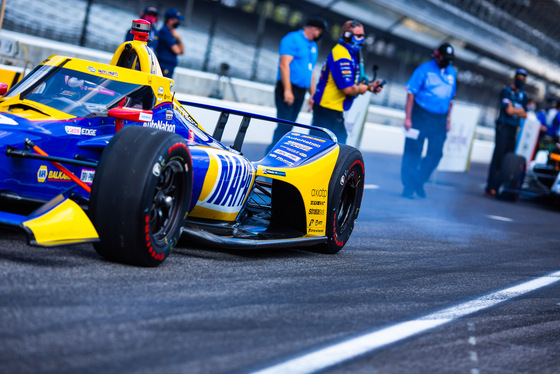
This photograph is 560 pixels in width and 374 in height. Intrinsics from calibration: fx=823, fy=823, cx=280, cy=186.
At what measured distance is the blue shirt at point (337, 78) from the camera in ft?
29.6

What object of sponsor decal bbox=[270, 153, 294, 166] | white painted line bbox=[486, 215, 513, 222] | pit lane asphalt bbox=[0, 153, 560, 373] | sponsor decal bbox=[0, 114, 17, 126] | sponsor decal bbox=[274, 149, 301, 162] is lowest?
pit lane asphalt bbox=[0, 153, 560, 373]

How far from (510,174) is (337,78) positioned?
5587mm

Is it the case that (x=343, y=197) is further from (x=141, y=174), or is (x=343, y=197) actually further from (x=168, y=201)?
(x=141, y=174)

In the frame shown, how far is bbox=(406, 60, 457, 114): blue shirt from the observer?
37.0ft

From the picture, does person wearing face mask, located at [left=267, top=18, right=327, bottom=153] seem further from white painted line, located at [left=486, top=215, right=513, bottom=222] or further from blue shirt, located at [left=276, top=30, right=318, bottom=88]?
white painted line, located at [left=486, top=215, right=513, bottom=222]

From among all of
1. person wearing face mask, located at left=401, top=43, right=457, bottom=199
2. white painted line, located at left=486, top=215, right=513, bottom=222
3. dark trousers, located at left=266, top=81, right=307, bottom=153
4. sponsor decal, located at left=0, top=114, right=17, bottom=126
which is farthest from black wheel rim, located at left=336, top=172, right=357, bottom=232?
person wearing face mask, located at left=401, top=43, right=457, bottom=199

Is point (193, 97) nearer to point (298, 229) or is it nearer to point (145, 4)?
point (145, 4)


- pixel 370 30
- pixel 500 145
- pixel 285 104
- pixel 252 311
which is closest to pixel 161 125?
pixel 252 311

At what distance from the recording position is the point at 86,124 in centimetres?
497

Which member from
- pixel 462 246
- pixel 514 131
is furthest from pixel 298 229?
pixel 514 131

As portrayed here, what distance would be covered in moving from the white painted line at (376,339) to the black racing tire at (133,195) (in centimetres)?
127

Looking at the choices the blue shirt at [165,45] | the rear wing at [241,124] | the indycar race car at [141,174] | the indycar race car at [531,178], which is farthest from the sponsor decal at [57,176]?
the indycar race car at [531,178]

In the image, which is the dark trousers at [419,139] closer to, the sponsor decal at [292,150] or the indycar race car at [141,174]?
the indycar race car at [141,174]

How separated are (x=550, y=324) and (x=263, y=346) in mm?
2134
